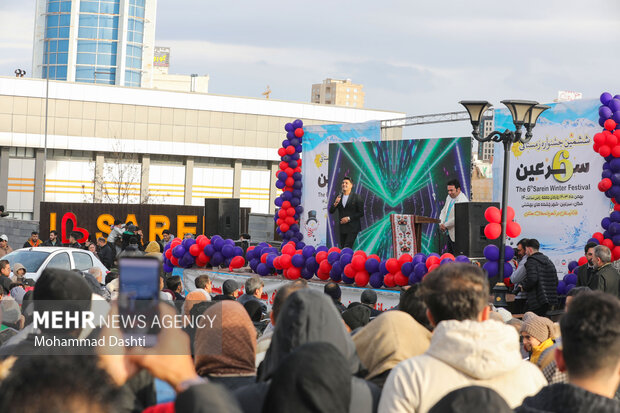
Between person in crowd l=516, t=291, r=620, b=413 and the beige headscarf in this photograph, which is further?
the beige headscarf

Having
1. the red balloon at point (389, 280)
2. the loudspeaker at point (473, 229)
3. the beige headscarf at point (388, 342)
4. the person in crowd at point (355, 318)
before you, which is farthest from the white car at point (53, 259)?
the beige headscarf at point (388, 342)

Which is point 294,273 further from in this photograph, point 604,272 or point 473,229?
point 604,272

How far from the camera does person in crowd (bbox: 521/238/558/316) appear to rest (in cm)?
1197

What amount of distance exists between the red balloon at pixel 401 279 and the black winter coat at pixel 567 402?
11003 millimetres

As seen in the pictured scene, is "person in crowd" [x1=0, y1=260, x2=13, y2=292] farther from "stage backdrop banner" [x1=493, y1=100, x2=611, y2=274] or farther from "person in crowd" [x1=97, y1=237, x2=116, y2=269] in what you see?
"stage backdrop banner" [x1=493, y1=100, x2=611, y2=274]

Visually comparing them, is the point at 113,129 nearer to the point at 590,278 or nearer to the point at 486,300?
the point at 590,278

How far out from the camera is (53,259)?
1575cm

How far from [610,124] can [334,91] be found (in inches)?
6766

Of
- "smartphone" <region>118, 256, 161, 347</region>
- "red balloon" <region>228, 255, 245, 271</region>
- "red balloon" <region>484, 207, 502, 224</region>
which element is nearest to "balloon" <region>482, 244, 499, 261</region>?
"red balloon" <region>484, 207, 502, 224</region>

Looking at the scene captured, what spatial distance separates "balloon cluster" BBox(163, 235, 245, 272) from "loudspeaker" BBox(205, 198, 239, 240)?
157 inches

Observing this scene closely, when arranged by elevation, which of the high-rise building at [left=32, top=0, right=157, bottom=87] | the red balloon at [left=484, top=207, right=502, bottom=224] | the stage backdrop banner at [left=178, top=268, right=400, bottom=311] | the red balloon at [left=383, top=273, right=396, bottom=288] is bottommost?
the stage backdrop banner at [left=178, top=268, right=400, bottom=311]

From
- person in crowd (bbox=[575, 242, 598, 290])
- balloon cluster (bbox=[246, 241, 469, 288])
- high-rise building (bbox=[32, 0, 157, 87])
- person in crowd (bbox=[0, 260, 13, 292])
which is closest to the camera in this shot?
person in crowd (bbox=[575, 242, 598, 290])

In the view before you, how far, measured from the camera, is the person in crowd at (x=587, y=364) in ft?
8.99

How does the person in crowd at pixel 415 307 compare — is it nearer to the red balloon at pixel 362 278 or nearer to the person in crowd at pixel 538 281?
the person in crowd at pixel 538 281
